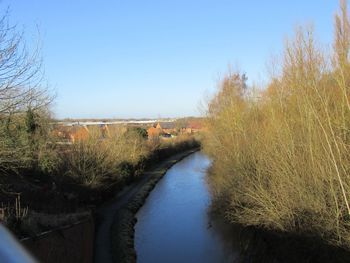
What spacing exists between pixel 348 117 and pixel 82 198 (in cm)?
1696

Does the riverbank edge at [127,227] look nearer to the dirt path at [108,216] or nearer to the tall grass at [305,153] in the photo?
the dirt path at [108,216]

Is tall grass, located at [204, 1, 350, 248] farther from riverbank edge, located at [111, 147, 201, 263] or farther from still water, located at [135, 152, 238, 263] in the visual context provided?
riverbank edge, located at [111, 147, 201, 263]

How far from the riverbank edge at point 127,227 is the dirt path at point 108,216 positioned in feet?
0.75

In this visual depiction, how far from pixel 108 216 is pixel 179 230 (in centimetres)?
456

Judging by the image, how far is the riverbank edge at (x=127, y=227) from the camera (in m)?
17.6

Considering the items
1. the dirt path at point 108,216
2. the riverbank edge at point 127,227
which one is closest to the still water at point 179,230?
the riverbank edge at point 127,227

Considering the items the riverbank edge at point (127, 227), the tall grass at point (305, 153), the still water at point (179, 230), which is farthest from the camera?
the still water at point (179, 230)

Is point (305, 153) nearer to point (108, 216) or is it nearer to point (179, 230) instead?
point (179, 230)

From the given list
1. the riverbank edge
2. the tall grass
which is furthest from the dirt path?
the tall grass

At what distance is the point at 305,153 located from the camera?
13.3 m

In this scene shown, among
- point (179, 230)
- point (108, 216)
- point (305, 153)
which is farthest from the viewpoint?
point (108, 216)

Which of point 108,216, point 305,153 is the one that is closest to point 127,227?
point 108,216

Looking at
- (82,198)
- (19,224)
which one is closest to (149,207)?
(82,198)

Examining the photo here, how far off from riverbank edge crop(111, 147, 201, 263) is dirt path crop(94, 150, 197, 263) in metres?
0.23
